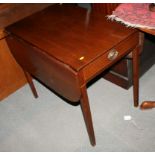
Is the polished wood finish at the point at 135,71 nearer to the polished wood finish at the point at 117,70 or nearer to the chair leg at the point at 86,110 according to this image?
the polished wood finish at the point at 117,70

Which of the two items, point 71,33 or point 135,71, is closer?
point 71,33

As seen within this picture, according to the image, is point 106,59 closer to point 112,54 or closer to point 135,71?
point 112,54

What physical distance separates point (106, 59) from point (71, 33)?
27 centimetres

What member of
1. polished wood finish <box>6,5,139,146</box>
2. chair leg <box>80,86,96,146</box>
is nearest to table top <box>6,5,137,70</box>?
polished wood finish <box>6,5,139,146</box>

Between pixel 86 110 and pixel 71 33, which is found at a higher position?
pixel 71 33

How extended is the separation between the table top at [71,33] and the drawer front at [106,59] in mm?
28

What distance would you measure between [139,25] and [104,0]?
0.44 metres

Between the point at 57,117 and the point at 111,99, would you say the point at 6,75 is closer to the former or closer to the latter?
the point at 57,117

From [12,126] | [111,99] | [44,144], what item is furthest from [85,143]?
[12,126]

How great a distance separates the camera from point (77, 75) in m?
1.14

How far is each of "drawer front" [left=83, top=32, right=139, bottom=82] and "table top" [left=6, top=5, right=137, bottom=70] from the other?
1.1 inches

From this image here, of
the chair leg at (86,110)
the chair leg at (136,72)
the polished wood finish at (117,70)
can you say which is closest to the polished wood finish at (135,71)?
the chair leg at (136,72)

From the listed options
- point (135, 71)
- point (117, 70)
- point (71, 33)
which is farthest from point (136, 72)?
point (71, 33)

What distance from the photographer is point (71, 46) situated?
1268 millimetres
